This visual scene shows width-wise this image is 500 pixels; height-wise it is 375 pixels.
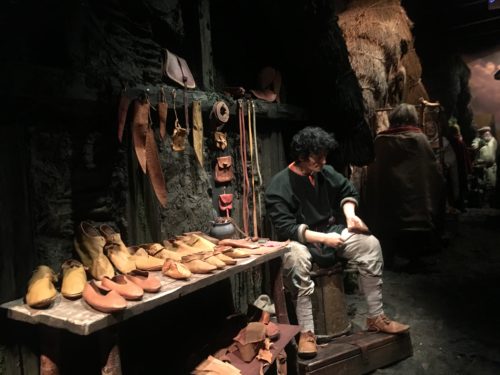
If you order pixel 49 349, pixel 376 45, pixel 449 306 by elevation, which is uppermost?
pixel 376 45

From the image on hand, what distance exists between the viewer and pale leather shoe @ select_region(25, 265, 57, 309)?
1844 millimetres

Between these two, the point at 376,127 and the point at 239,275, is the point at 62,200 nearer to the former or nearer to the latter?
the point at 239,275

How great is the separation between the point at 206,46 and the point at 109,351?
8.72 ft

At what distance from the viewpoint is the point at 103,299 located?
1.83m

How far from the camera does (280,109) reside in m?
4.27

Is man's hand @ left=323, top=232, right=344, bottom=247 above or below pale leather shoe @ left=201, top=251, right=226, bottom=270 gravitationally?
below

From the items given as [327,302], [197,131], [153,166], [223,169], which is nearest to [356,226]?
[327,302]

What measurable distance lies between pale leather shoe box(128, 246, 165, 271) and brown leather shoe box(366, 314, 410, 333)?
6.57ft

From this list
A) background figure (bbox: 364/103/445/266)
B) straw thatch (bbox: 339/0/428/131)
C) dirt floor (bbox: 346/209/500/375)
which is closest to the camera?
dirt floor (bbox: 346/209/500/375)

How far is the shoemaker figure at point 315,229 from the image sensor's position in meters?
3.32

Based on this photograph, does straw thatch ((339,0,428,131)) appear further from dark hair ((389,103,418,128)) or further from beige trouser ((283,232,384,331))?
beige trouser ((283,232,384,331))

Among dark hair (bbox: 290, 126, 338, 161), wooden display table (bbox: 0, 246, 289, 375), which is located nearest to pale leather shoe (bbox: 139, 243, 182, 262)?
wooden display table (bbox: 0, 246, 289, 375)

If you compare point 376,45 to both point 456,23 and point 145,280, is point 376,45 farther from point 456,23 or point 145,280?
point 456,23

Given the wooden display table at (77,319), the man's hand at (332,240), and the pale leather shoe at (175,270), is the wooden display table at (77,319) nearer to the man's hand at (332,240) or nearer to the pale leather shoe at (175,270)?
the pale leather shoe at (175,270)
